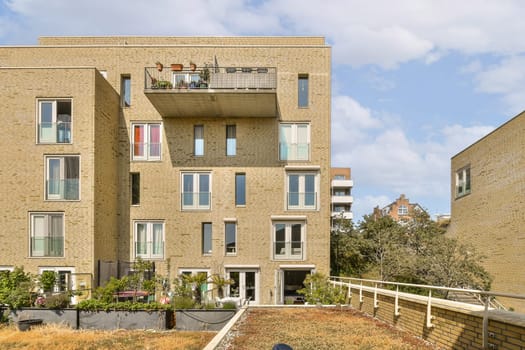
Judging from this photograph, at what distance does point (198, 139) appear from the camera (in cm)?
2545

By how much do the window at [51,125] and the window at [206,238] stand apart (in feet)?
26.0

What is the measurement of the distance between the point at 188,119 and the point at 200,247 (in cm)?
675

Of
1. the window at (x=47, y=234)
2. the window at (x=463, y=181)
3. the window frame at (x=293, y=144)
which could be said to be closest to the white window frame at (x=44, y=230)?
the window at (x=47, y=234)

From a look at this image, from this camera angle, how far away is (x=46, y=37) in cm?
2766

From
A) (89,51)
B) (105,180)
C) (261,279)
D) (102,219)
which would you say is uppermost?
(89,51)

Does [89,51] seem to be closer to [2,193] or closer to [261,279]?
[2,193]

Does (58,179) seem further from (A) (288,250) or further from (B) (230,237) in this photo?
(A) (288,250)

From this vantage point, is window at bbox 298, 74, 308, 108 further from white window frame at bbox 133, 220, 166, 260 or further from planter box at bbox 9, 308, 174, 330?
planter box at bbox 9, 308, 174, 330

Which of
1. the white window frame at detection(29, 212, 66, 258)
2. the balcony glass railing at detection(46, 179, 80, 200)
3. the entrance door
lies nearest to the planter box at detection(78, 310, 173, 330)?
the white window frame at detection(29, 212, 66, 258)

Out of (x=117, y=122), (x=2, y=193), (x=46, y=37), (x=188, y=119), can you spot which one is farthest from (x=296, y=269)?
(x=46, y=37)

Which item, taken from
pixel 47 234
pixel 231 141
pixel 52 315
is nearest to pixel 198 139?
pixel 231 141

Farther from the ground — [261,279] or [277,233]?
[277,233]

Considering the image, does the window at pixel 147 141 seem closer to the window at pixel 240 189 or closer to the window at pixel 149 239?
the window at pixel 149 239

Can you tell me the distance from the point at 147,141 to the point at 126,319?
37.3ft
